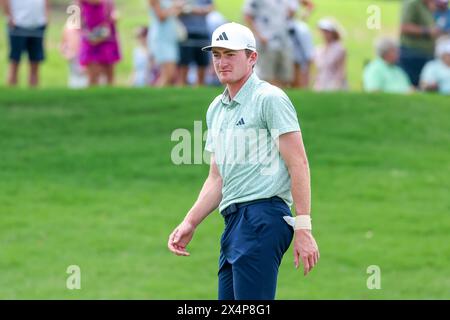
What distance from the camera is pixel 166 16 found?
18500 millimetres

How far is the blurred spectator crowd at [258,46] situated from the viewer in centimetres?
1806

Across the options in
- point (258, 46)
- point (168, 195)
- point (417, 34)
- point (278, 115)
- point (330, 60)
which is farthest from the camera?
point (417, 34)

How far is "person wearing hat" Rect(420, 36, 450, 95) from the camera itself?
63.2 feet

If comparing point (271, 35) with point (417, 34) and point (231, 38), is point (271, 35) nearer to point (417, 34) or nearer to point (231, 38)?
point (417, 34)

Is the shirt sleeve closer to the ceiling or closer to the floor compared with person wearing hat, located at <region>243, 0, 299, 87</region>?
closer to the floor

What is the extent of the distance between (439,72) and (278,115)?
12.8m

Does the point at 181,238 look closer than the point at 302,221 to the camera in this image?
No

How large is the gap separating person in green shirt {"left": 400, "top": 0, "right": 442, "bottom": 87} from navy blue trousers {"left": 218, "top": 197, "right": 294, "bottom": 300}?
1269 centimetres

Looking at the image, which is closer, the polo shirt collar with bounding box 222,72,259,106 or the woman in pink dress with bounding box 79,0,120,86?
the polo shirt collar with bounding box 222,72,259,106

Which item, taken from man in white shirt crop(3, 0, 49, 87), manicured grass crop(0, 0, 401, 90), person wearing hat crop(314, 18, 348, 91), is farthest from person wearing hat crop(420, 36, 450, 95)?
manicured grass crop(0, 0, 401, 90)

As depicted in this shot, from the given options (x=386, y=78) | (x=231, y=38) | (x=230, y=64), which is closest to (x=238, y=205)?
(x=230, y=64)

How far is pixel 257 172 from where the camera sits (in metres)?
7.40

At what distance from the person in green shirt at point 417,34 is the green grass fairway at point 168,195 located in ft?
4.10

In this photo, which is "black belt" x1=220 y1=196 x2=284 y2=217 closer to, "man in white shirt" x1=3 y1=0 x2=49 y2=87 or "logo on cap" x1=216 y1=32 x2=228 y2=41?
"logo on cap" x1=216 y1=32 x2=228 y2=41
